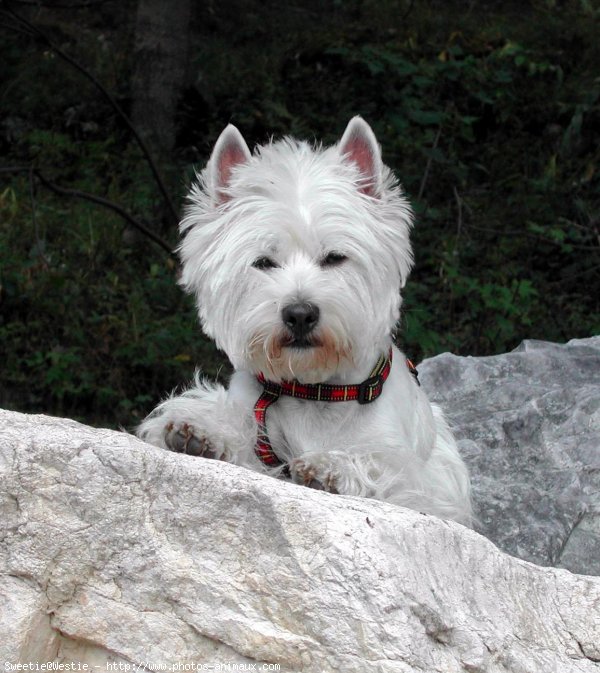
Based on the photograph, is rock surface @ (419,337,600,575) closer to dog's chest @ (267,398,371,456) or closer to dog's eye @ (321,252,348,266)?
dog's chest @ (267,398,371,456)

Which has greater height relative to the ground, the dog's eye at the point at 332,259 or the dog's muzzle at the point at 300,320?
the dog's eye at the point at 332,259

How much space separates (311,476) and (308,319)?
0.52 meters

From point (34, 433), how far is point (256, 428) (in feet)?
4.08

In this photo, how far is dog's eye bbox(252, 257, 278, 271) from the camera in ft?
13.2

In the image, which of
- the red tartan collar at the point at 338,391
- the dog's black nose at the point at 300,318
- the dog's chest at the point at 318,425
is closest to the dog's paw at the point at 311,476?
the dog's chest at the point at 318,425

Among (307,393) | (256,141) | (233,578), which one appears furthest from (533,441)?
(256,141)

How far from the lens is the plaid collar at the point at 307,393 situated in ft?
13.4

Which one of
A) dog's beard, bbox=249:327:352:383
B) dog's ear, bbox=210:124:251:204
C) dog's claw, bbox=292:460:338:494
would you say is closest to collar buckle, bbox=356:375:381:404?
dog's beard, bbox=249:327:352:383

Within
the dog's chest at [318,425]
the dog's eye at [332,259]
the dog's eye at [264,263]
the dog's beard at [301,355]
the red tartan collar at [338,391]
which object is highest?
Answer: the dog's eye at [332,259]

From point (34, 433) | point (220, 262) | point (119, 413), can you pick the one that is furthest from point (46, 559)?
point (119, 413)

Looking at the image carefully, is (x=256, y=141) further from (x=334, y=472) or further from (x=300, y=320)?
(x=334, y=472)

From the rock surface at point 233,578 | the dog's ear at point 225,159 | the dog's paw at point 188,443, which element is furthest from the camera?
the dog's ear at point 225,159

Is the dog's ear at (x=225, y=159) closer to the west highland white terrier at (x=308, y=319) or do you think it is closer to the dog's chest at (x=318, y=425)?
the west highland white terrier at (x=308, y=319)

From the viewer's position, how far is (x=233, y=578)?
Result: 9.16 ft
